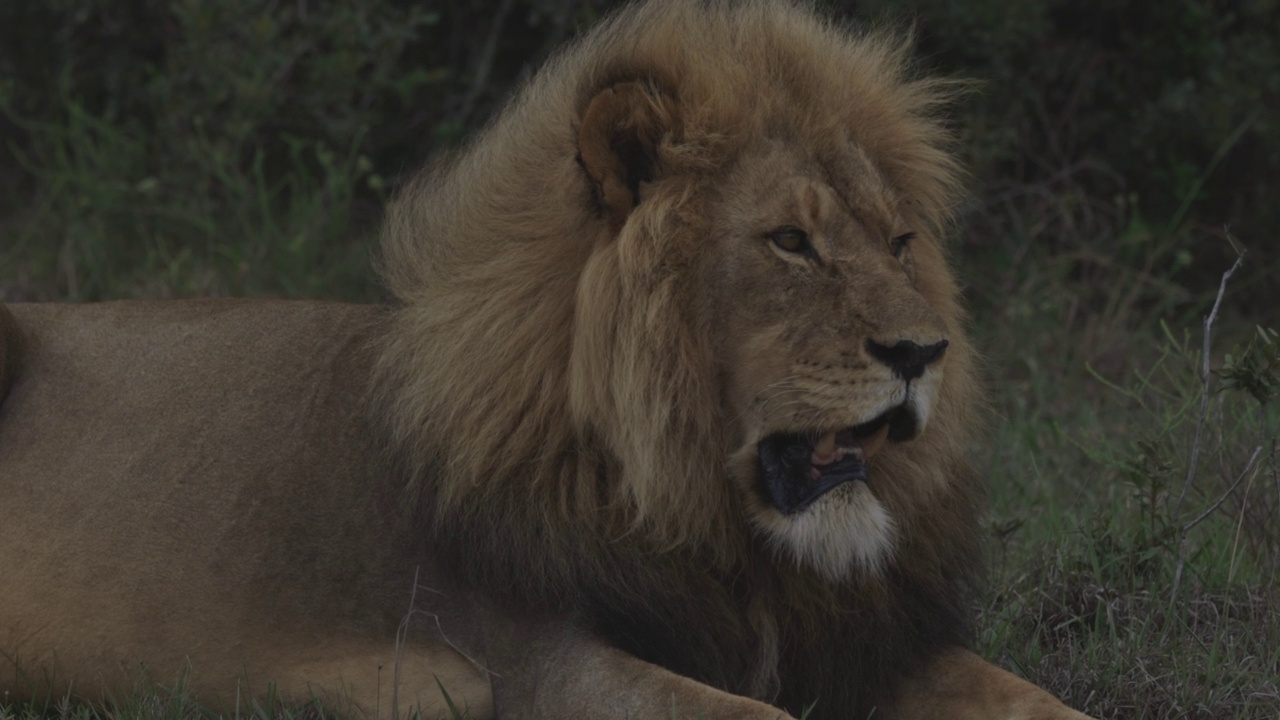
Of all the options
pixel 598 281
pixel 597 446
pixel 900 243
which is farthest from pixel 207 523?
pixel 900 243

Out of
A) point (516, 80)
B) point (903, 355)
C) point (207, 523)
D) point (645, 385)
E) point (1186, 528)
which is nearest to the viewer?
point (903, 355)

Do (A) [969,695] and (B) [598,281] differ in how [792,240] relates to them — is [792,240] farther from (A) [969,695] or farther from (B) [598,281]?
(A) [969,695]

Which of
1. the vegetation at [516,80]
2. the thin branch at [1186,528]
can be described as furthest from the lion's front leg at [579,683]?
the vegetation at [516,80]

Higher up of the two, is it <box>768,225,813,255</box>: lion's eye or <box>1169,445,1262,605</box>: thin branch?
<box>768,225,813,255</box>: lion's eye

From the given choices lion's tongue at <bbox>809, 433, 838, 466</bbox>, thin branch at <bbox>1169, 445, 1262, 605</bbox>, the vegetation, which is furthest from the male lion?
the vegetation

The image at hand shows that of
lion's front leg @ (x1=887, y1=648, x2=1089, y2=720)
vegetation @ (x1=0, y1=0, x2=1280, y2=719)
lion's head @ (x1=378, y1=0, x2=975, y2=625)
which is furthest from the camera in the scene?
vegetation @ (x1=0, y1=0, x2=1280, y2=719)

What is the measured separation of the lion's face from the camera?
275 centimetres

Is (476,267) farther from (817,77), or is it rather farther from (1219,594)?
(1219,594)

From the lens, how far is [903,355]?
108 inches

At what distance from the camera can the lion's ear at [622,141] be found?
2.92m

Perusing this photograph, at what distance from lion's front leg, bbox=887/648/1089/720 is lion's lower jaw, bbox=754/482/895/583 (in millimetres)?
353

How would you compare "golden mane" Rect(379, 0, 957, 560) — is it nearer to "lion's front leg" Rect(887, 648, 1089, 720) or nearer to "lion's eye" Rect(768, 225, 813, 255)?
"lion's eye" Rect(768, 225, 813, 255)

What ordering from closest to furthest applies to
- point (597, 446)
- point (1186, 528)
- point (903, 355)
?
point (903, 355)
point (597, 446)
point (1186, 528)

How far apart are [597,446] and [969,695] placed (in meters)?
0.82
